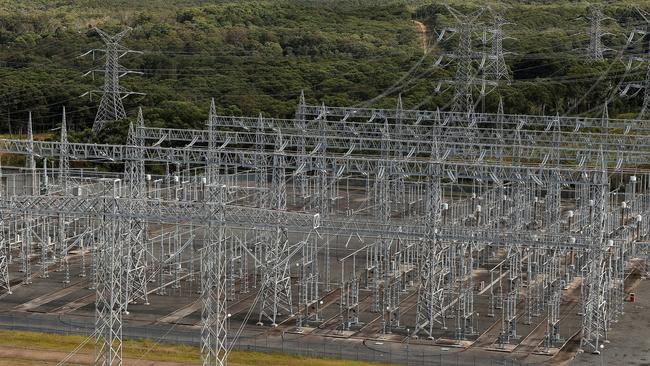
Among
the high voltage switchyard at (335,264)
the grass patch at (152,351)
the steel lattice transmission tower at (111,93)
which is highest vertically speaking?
the steel lattice transmission tower at (111,93)

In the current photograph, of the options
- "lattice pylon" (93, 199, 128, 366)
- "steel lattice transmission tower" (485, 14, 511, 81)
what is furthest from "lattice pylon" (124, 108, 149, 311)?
"steel lattice transmission tower" (485, 14, 511, 81)

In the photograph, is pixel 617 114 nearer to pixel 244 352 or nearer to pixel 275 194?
pixel 275 194

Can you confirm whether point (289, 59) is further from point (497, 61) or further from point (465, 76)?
point (465, 76)

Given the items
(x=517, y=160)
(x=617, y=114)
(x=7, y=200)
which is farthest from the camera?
(x=617, y=114)

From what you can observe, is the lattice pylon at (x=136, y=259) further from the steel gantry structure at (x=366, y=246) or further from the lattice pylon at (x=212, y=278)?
the lattice pylon at (x=212, y=278)

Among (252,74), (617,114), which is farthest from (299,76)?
(617,114)

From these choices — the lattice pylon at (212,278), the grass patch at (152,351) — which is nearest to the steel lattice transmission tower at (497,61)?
the grass patch at (152,351)
